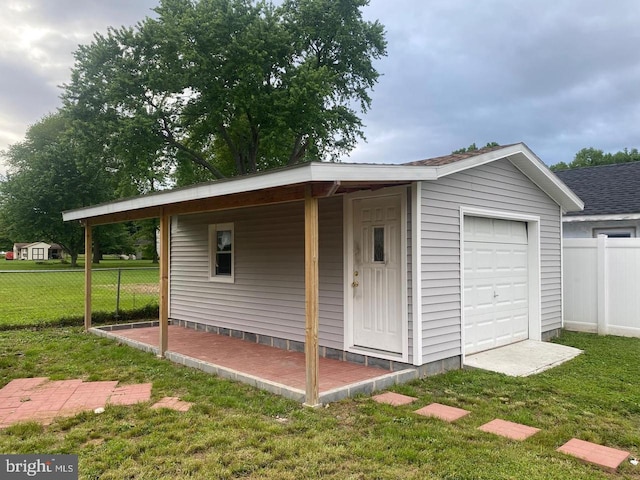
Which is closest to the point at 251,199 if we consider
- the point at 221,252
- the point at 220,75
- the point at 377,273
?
the point at 377,273

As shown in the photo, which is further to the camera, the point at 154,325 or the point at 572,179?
the point at 572,179

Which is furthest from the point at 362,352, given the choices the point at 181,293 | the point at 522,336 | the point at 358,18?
the point at 358,18

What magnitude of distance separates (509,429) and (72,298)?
42.2 ft

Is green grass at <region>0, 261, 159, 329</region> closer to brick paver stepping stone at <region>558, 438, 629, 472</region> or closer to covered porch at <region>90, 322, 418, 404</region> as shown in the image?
covered porch at <region>90, 322, 418, 404</region>

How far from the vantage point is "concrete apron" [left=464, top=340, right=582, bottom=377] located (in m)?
5.68

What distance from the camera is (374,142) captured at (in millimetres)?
24031

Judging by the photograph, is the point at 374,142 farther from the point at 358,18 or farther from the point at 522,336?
the point at 522,336

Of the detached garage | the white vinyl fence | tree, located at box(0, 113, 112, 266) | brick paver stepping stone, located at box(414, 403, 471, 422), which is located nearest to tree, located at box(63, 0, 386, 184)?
tree, located at box(0, 113, 112, 266)

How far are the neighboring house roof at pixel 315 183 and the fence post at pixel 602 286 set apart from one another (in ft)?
2.81

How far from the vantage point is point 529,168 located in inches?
278

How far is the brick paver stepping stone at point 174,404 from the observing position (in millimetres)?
4215

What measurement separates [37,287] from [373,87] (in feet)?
55.9

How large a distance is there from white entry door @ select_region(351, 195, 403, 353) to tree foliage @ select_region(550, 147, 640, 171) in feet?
115

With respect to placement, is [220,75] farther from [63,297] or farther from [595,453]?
[595,453]
